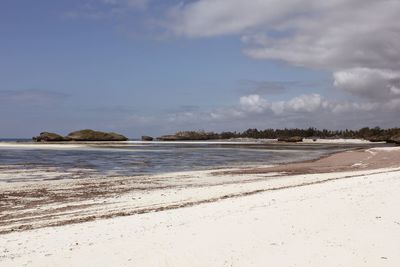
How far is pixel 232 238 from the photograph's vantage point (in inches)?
376

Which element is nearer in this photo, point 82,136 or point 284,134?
point 82,136

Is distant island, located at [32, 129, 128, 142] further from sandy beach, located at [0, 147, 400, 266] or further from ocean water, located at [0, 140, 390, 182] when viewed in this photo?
sandy beach, located at [0, 147, 400, 266]

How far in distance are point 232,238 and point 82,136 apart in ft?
392

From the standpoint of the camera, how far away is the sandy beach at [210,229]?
27.3 ft

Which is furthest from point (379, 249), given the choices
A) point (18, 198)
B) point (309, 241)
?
point (18, 198)

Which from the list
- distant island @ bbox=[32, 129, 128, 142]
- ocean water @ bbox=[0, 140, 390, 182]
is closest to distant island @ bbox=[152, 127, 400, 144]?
distant island @ bbox=[32, 129, 128, 142]

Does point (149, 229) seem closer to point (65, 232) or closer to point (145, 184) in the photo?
point (65, 232)

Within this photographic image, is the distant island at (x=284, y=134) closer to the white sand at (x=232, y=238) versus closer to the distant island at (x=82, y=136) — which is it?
the distant island at (x=82, y=136)

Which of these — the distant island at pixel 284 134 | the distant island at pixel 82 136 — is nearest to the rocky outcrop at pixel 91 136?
the distant island at pixel 82 136

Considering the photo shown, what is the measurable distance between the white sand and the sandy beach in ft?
0.06

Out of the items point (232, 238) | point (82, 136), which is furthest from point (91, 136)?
point (232, 238)

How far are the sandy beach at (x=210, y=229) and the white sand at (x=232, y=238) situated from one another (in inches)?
0.8

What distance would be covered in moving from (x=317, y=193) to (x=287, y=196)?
1118 mm

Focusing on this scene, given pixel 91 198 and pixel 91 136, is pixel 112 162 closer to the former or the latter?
pixel 91 198
